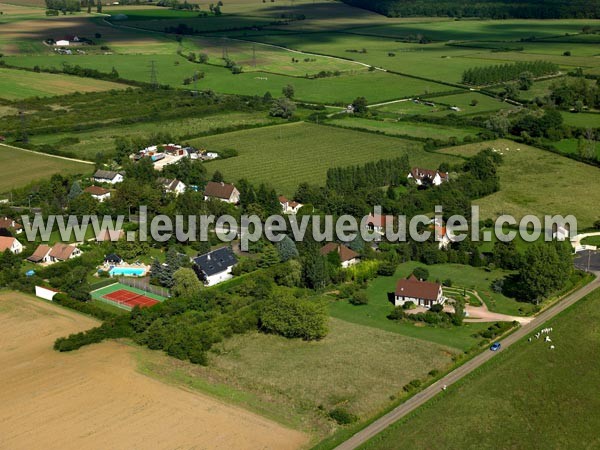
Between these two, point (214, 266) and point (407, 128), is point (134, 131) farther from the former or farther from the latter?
point (214, 266)

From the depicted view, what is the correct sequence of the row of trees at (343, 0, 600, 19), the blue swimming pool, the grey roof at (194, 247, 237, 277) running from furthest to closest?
the row of trees at (343, 0, 600, 19)
the blue swimming pool
the grey roof at (194, 247, 237, 277)

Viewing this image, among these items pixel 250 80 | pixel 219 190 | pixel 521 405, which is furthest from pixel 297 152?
pixel 521 405

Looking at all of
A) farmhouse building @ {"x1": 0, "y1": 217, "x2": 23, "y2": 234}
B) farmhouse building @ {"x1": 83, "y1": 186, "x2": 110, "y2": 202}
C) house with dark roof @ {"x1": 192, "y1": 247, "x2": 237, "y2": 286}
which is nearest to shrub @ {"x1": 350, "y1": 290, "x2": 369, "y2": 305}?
house with dark roof @ {"x1": 192, "y1": 247, "x2": 237, "y2": 286}

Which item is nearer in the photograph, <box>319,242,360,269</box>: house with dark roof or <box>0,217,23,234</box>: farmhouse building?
<box>319,242,360,269</box>: house with dark roof

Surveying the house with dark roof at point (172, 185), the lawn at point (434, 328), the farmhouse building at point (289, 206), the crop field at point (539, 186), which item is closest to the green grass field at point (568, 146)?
the crop field at point (539, 186)

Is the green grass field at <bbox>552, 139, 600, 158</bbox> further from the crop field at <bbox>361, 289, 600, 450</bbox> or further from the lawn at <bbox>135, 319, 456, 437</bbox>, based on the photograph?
the lawn at <bbox>135, 319, 456, 437</bbox>

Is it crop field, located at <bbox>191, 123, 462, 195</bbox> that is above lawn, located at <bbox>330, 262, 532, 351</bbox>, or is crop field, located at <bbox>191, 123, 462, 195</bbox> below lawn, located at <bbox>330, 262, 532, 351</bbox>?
above

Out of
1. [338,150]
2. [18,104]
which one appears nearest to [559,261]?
[338,150]
